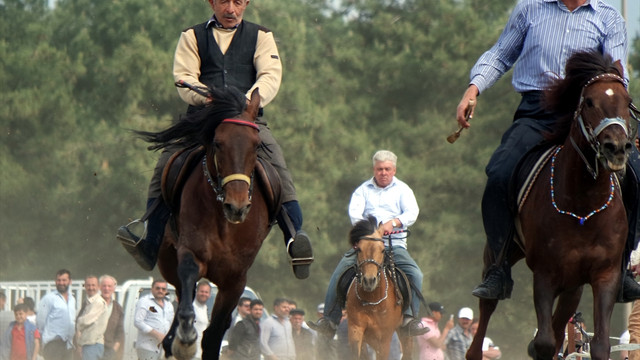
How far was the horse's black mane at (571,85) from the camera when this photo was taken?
28.1 feet

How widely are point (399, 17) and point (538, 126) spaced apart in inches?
1299

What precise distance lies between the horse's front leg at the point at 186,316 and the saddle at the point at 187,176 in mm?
849

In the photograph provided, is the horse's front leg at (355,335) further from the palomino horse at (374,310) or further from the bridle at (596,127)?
the bridle at (596,127)

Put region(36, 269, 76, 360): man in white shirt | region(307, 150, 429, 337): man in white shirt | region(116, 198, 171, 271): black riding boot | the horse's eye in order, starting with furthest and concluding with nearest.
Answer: region(36, 269, 76, 360): man in white shirt < region(307, 150, 429, 337): man in white shirt < region(116, 198, 171, 271): black riding boot < the horse's eye

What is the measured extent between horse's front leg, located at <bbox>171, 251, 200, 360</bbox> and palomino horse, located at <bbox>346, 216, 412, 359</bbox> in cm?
665

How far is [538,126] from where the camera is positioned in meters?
9.46

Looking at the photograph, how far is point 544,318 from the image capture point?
8.63 meters

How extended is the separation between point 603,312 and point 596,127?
1.36 meters

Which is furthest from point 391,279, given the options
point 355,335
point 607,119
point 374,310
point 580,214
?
point 607,119

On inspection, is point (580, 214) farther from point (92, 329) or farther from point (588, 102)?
point (92, 329)

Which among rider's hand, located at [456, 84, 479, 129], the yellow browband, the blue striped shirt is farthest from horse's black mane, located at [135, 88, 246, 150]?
the blue striped shirt

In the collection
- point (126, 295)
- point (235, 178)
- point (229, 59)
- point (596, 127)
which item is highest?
point (229, 59)

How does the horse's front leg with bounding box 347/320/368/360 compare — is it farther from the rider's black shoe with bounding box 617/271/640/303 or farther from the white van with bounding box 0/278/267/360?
the rider's black shoe with bounding box 617/271/640/303

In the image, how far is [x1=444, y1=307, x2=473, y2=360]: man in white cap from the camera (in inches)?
798
